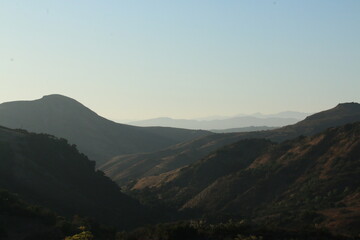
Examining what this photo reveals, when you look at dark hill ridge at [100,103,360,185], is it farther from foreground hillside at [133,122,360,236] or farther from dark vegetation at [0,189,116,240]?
dark vegetation at [0,189,116,240]

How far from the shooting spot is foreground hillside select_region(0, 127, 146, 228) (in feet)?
173

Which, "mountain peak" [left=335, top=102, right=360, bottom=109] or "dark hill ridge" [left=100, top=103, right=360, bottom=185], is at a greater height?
"mountain peak" [left=335, top=102, right=360, bottom=109]

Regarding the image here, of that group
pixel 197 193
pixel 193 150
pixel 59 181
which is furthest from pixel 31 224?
pixel 193 150

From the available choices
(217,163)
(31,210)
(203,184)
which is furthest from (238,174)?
(31,210)

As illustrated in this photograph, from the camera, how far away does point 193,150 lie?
14875cm

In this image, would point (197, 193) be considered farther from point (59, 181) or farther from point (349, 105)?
point (349, 105)

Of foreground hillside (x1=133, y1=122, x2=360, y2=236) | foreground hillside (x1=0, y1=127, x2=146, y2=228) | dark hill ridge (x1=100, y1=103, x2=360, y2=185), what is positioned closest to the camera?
foreground hillside (x1=133, y1=122, x2=360, y2=236)

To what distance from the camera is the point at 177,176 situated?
3681 inches

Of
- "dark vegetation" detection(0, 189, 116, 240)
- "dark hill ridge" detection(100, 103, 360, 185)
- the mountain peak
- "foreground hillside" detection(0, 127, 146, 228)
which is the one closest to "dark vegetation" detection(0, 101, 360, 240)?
"dark vegetation" detection(0, 189, 116, 240)

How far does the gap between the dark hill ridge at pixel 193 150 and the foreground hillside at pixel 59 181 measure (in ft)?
153

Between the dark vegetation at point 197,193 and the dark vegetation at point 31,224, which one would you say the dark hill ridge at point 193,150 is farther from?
the dark vegetation at point 31,224

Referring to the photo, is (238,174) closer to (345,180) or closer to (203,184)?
(203,184)

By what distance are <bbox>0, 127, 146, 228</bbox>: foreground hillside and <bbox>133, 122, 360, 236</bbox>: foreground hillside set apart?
10319 millimetres

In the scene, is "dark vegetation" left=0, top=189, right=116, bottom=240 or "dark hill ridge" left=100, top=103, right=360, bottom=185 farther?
"dark hill ridge" left=100, top=103, right=360, bottom=185
